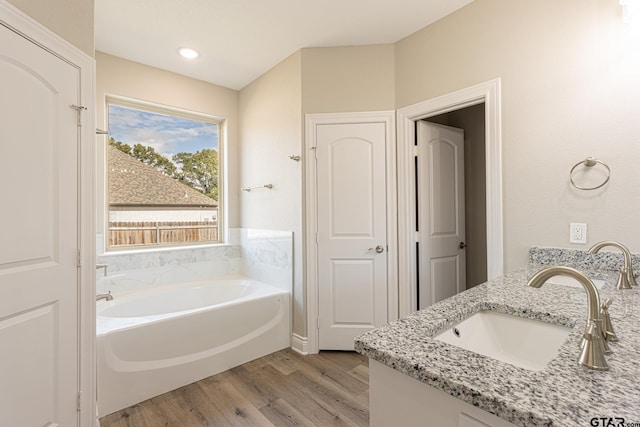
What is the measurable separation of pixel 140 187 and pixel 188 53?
4.51 ft

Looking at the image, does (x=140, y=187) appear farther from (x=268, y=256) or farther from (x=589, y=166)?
(x=589, y=166)

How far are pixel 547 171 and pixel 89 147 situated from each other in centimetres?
251

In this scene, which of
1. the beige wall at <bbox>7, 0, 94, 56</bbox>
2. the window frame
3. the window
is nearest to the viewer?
the beige wall at <bbox>7, 0, 94, 56</bbox>

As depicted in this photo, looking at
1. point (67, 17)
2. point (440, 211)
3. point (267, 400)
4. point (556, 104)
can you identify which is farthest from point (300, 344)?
point (67, 17)

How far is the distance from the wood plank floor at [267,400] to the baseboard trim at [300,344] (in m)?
0.17

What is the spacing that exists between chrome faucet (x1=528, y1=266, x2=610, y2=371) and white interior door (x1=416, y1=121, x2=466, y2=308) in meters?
1.86

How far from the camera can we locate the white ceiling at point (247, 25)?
2125 millimetres

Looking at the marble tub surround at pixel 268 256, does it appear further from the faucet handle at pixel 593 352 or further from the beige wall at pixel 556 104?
the faucet handle at pixel 593 352

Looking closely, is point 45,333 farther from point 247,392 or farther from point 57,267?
point 247,392

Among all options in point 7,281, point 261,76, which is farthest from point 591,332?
point 261,76

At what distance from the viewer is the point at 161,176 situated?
125 inches

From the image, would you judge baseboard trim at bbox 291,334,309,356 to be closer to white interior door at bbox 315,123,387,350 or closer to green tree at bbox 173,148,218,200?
white interior door at bbox 315,123,387,350

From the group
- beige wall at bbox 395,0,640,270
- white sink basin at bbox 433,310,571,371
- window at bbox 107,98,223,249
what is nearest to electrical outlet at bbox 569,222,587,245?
beige wall at bbox 395,0,640,270

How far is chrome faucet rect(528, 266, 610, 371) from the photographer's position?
0.65 metres
